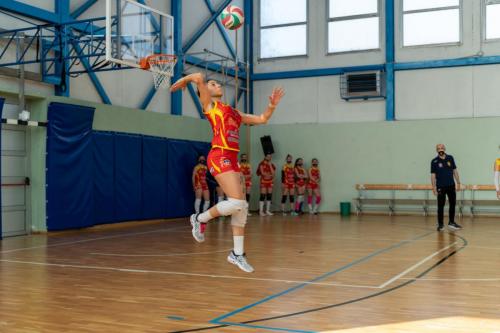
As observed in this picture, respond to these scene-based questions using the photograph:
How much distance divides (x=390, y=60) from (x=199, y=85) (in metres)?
14.2

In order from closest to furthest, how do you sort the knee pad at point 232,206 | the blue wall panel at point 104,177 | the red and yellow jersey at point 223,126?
the knee pad at point 232,206 → the red and yellow jersey at point 223,126 → the blue wall panel at point 104,177

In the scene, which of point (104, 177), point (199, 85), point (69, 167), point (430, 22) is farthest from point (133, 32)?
point (430, 22)

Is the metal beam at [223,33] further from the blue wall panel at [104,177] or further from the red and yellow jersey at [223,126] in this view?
the red and yellow jersey at [223,126]

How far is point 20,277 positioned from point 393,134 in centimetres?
1466

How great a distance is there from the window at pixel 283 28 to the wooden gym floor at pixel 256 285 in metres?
10.9

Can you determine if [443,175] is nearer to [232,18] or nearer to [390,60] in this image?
[232,18]

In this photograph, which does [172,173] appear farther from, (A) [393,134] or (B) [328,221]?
(A) [393,134]

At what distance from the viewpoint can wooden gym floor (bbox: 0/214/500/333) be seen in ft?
15.8

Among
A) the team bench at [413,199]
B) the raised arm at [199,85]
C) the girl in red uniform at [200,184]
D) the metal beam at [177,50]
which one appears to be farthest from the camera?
the team bench at [413,199]

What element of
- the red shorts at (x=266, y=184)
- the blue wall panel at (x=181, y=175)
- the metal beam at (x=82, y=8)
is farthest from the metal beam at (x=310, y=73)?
the metal beam at (x=82, y=8)

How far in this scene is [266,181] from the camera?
765 inches

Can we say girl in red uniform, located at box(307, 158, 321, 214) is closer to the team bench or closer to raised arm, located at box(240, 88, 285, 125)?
the team bench

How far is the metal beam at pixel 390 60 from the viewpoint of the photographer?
19.3m

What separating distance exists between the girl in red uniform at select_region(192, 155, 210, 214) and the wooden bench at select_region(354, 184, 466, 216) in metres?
5.33
